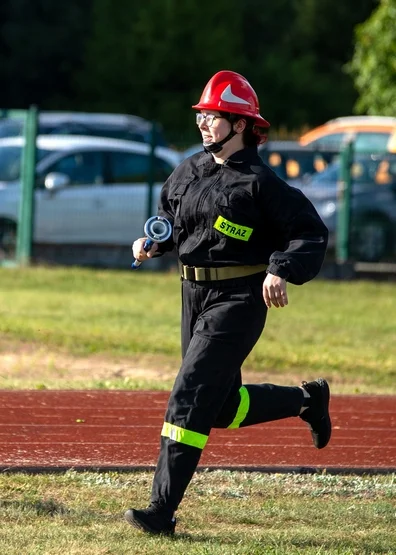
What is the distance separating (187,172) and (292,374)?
5112 millimetres

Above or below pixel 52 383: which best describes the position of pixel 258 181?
above

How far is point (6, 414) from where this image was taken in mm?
8398

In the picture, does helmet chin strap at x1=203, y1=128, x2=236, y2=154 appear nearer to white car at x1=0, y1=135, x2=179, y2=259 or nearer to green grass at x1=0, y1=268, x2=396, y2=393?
green grass at x1=0, y1=268, x2=396, y2=393

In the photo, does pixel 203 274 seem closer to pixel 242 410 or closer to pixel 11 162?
pixel 242 410

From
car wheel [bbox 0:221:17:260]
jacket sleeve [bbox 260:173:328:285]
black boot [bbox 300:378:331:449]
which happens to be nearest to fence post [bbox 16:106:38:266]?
car wheel [bbox 0:221:17:260]

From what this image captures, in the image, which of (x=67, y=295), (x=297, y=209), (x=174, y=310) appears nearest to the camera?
Result: (x=297, y=209)

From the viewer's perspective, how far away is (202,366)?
19.3ft

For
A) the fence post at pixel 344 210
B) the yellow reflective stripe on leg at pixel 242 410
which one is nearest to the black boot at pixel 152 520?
the yellow reflective stripe on leg at pixel 242 410

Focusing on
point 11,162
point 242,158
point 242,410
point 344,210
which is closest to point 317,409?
point 242,410

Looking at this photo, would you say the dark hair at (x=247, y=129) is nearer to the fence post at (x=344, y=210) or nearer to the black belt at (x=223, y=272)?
the black belt at (x=223, y=272)

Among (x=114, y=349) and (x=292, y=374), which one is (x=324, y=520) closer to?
(x=292, y=374)

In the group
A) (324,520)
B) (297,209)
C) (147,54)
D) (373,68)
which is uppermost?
(147,54)

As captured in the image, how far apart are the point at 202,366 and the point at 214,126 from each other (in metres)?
1.08

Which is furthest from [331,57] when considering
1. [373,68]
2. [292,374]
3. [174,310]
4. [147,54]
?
[292,374]
